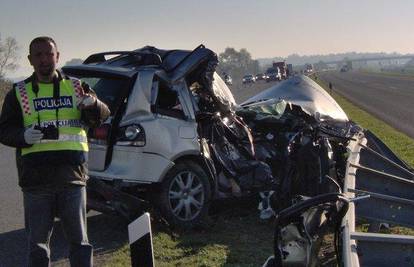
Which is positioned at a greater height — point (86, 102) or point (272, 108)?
point (86, 102)

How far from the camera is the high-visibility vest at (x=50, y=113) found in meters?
3.70

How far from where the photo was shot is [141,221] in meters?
2.39

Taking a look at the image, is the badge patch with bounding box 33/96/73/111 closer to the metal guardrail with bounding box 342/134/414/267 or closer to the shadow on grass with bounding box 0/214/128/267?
the metal guardrail with bounding box 342/134/414/267

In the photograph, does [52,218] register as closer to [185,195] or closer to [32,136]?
[32,136]

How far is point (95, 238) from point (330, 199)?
3.79m

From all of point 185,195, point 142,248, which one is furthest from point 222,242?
point 142,248

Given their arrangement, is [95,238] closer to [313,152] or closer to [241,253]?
[241,253]

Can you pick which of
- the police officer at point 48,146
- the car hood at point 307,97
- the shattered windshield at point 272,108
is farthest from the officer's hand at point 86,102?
the car hood at point 307,97

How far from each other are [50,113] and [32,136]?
25cm

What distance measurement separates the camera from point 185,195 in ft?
20.6

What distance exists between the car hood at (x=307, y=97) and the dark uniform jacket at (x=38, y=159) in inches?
199

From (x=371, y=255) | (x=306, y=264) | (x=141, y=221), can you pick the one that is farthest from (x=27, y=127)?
(x=371, y=255)

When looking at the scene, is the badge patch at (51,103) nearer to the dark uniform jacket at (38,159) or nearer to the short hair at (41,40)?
the dark uniform jacket at (38,159)

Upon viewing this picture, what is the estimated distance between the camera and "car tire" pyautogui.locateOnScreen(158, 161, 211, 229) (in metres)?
6.14
